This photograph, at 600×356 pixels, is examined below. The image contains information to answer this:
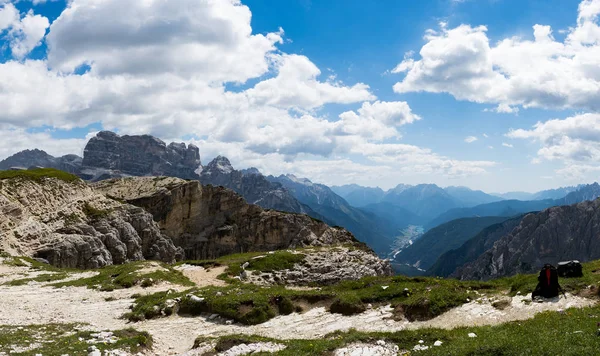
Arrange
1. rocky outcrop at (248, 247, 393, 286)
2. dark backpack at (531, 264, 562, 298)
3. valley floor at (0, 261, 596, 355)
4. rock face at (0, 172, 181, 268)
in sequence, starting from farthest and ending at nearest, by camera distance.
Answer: rock face at (0, 172, 181, 268) < rocky outcrop at (248, 247, 393, 286) < dark backpack at (531, 264, 562, 298) < valley floor at (0, 261, 596, 355)

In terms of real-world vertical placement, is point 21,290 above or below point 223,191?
below

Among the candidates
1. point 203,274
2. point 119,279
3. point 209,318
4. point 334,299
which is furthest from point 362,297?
point 203,274

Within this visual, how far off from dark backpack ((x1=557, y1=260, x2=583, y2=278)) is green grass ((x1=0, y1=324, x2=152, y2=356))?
26.5 meters

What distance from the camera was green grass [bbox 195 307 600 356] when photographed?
15180 millimetres

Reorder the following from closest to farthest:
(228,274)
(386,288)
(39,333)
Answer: (39,333) < (386,288) < (228,274)

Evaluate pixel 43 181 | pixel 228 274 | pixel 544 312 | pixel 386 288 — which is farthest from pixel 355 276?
pixel 43 181

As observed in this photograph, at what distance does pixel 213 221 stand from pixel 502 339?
14631 centimetres

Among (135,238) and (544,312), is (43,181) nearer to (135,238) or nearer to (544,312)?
(135,238)

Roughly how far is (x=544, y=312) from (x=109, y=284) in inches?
1495

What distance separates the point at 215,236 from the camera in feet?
502

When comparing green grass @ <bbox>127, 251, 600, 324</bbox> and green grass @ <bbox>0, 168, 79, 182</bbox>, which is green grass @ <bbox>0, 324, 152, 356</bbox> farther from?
green grass @ <bbox>0, 168, 79, 182</bbox>

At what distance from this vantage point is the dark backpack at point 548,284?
74.2 feet

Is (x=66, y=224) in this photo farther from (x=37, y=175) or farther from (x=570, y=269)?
(x=570, y=269)

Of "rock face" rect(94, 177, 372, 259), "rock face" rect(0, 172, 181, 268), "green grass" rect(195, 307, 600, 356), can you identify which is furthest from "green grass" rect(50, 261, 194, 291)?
"rock face" rect(94, 177, 372, 259)
